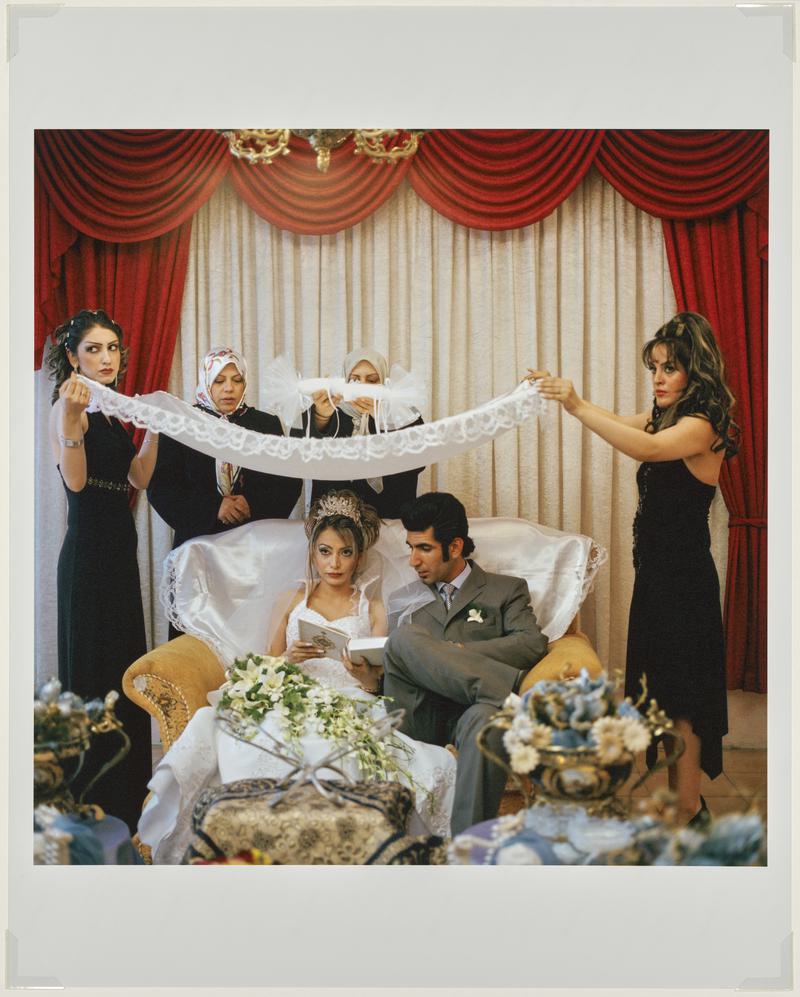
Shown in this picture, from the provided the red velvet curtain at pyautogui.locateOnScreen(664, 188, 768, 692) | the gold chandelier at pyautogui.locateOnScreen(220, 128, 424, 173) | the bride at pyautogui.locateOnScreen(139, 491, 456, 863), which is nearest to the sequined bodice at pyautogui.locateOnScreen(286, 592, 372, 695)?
the bride at pyautogui.locateOnScreen(139, 491, 456, 863)

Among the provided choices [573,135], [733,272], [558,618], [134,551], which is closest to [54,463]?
[134,551]

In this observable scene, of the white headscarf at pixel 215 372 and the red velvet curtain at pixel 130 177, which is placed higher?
the red velvet curtain at pixel 130 177

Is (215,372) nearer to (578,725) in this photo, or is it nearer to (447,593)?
(447,593)

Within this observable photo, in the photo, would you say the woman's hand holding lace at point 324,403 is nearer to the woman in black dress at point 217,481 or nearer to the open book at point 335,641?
the woman in black dress at point 217,481

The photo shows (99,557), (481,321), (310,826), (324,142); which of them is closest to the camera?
(310,826)

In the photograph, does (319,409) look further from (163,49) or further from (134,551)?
(163,49)

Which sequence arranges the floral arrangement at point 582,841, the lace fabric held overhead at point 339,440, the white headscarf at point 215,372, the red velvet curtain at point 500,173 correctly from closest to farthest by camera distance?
1. the floral arrangement at point 582,841
2. the lace fabric held overhead at point 339,440
3. the white headscarf at point 215,372
4. the red velvet curtain at point 500,173

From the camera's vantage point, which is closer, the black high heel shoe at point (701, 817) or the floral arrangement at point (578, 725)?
the floral arrangement at point (578, 725)

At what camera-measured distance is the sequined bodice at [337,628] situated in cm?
418

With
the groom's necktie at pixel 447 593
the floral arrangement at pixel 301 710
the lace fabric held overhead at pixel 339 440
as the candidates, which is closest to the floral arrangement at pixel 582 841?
the floral arrangement at pixel 301 710

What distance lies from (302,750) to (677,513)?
1585 mm

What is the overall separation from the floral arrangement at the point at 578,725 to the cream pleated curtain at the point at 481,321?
5.21 feet

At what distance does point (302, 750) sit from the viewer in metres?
3.77

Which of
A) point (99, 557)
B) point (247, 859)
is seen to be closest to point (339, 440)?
point (99, 557)
